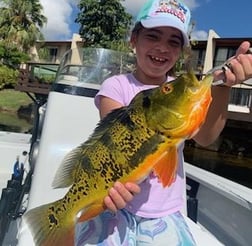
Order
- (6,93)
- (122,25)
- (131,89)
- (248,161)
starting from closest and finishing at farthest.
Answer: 1. (131,89)
2. (248,161)
3. (122,25)
4. (6,93)

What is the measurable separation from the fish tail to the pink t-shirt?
33cm

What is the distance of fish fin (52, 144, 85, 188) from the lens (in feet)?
4.81

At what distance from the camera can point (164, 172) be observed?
132 cm

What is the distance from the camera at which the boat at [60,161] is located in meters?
2.68

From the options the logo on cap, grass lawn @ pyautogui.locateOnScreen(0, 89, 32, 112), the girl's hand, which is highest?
the logo on cap

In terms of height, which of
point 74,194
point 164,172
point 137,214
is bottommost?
point 137,214

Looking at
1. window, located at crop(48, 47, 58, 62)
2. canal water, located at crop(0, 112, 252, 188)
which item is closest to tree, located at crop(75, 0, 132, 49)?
canal water, located at crop(0, 112, 252, 188)

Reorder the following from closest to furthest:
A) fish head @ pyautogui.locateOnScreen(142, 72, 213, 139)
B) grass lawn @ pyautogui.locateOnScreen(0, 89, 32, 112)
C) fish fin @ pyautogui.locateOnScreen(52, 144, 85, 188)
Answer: fish head @ pyautogui.locateOnScreen(142, 72, 213, 139) < fish fin @ pyautogui.locateOnScreen(52, 144, 85, 188) < grass lawn @ pyautogui.locateOnScreen(0, 89, 32, 112)

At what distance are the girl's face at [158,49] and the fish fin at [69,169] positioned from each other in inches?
20.2

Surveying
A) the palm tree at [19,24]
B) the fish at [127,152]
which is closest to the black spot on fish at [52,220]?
the fish at [127,152]

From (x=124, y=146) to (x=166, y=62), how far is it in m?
0.57

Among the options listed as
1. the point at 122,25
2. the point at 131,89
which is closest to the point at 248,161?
the point at 122,25

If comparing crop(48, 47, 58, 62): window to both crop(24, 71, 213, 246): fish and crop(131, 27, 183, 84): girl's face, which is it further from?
crop(24, 71, 213, 246): fish

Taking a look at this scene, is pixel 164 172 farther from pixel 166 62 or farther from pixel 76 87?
pixel 76 87
